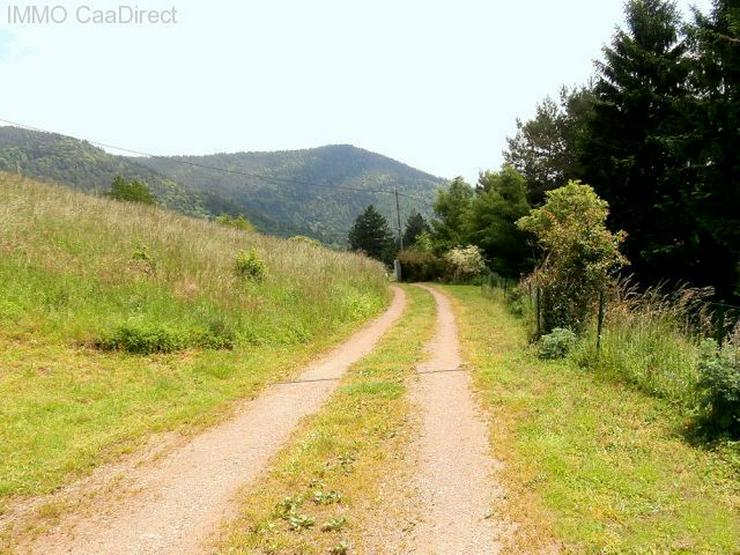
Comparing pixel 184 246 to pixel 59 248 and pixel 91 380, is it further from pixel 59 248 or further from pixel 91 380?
pixel 91 380

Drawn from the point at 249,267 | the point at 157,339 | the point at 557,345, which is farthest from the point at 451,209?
the point at 157,339

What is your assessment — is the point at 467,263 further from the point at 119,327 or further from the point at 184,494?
the point at 184,494

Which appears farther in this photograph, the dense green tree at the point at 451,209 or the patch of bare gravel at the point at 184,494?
the dense green tree at the point at 451,209

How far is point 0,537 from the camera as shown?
3.88 m

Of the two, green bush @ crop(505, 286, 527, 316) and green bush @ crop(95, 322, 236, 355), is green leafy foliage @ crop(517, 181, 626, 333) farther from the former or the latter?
green bush @ crop(95, 322, 236, 355)

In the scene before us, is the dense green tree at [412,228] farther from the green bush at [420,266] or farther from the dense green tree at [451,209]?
the green bush at [420,266]

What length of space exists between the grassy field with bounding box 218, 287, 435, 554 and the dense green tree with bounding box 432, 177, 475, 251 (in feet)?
145

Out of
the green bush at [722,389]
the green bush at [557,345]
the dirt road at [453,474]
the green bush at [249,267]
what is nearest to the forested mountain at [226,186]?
the green bush at [249,267]

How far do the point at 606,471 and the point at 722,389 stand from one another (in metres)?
2.07

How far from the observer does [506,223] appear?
3812 cm

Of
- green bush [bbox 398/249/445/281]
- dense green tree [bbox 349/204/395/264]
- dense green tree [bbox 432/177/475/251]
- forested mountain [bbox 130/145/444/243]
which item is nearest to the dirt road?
green bush [bbox 398/249/445/281]

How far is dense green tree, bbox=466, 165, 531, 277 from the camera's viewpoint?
37.5 meters

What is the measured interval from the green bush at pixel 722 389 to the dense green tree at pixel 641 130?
15214 mm

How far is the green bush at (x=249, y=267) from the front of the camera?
13758 mm
